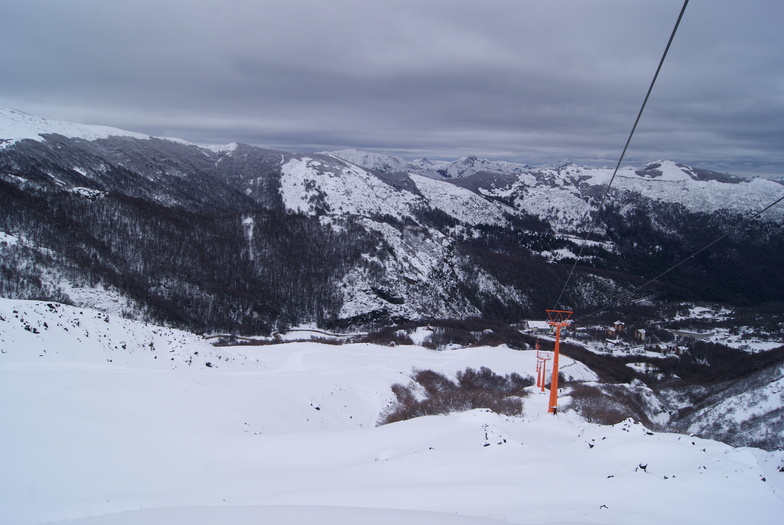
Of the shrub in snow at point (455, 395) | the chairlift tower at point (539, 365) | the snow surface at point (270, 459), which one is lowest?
the shrub in snow at point (455, 395)

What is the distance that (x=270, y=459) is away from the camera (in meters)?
16.7

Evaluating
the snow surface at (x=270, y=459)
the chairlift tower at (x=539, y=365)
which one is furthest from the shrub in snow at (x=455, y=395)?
the snow surface at (x=270, y=459)

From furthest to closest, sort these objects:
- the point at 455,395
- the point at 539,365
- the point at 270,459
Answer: the point at 539,365
the point at 455,395
the point at 270,459

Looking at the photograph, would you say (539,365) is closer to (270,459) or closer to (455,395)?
(455,395)

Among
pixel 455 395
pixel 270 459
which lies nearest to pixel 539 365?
pixel 455 395

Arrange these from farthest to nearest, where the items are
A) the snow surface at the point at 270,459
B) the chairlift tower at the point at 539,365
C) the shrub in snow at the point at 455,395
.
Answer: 1. the chairlift tower at the point at 539,365
2. the shrub in snow at the point at 455,395
3. the snow surface at the point at 270,459

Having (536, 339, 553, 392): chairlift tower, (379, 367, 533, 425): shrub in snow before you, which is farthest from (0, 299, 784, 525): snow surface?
(536, 339, 553, 392): chairlift tower

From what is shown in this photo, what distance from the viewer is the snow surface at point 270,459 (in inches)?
379

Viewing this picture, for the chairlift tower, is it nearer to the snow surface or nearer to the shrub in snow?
the shrub in snow

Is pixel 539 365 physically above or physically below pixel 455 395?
above

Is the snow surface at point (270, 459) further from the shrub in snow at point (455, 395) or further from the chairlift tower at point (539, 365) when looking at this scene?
the chairlift tower at point (539, 365)

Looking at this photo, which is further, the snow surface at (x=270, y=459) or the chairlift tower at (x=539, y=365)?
the chairlift tower at (x=539, y=365)

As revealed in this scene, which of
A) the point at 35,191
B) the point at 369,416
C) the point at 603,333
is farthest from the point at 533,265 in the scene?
the point at 35,191

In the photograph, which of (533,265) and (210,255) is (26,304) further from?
(533,265)
